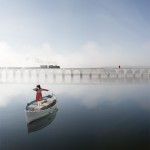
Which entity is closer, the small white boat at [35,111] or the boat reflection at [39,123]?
the boat reflection at [39,123]

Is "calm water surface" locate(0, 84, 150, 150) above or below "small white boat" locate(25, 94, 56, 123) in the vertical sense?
below

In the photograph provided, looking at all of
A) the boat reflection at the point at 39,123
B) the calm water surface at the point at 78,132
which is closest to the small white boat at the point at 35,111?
the boat reflection at the point at 39,123

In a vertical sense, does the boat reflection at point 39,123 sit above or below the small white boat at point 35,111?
below

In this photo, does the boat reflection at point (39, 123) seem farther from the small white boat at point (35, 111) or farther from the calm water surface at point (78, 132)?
the small white boat at point (35, 111)

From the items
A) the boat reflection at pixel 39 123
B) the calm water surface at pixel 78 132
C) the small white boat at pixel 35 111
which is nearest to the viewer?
the calm water surface at pixel 78 132

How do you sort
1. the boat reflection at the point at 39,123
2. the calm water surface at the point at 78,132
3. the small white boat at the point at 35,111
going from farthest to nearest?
the small white boat at the point at 35,111
the boat reflection at the point at 39,123
the calm water surface at the point at 78,132

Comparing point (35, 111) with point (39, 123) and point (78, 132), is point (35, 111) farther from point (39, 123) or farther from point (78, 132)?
point (78, 132)

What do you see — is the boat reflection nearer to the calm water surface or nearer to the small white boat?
the calm water surface

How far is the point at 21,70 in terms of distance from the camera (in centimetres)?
10325

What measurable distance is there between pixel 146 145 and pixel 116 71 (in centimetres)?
7748

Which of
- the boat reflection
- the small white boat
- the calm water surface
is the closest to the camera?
the calm water surface

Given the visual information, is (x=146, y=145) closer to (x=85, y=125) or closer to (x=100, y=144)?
(x=100, y=144)

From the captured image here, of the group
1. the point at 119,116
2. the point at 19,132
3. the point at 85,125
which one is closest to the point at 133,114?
the point at 119,116

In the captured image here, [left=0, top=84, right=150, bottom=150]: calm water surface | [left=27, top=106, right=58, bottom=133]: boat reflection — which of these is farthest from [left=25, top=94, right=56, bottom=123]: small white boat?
[left=0, top=84, right=150, bottom=150]: calm water surface
